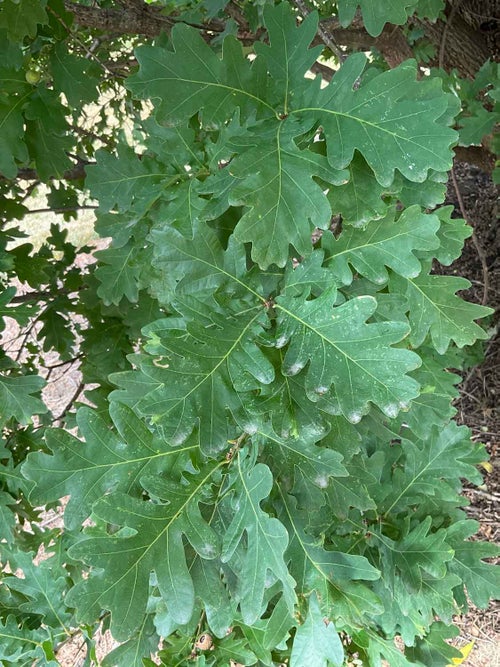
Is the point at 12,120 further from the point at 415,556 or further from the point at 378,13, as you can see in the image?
the point at 415,556

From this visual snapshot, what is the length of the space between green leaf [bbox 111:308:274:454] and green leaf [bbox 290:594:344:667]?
1.37 feet

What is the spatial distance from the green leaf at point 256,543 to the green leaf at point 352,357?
0.55 feet

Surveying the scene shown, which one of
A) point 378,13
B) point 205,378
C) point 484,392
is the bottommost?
point 484,392

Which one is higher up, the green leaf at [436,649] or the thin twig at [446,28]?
the thin twig at [446,28]

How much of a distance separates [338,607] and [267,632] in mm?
175

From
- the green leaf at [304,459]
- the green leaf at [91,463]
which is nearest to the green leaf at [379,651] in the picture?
the green leaf at [304,459]

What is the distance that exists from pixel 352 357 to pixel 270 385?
A: 0.14 m

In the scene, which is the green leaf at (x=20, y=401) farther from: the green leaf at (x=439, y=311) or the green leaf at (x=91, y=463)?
the green leaf at (x=439, y=311)

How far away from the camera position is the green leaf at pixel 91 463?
1116mm

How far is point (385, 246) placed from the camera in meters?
1.16

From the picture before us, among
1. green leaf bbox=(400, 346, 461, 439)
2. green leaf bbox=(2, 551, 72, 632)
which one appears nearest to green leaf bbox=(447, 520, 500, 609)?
green leaf bbox=(400, 346, 461, 439)

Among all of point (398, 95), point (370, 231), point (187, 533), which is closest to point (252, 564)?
point (187, 533)

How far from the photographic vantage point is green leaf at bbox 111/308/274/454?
37.9 inches

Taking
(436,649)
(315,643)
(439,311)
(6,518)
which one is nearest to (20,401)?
(6,518)
